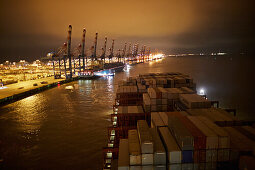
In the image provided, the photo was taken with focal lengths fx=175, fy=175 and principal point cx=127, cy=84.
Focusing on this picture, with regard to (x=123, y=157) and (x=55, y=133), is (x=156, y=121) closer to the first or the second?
(x=123, y=157)

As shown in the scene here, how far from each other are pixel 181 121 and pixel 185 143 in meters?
2.16

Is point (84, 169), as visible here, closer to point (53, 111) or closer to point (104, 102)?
point (53, 111)

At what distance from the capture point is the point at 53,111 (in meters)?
26.6

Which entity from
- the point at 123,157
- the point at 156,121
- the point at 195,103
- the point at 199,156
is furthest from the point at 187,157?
the point at 195,103

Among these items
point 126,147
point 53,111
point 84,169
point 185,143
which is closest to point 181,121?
point 185,143

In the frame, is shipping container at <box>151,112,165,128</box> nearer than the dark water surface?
Yes

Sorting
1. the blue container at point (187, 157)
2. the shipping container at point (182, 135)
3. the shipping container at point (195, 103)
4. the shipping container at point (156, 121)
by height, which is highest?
the shipping container at point (195, 103)

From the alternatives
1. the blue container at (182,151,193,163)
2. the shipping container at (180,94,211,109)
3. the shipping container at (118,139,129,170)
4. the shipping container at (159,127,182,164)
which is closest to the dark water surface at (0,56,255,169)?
the shipping container at (118,139,129,170)

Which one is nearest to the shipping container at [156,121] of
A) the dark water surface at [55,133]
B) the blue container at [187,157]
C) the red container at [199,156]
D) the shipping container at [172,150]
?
the shipping container at [172,150]

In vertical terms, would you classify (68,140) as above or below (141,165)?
below

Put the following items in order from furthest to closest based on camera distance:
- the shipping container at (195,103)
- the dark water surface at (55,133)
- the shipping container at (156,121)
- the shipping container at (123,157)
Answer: the shipping container at (195,103) < the dark water surface at (55,133) < the shipping container at (156,121) < the shipping container at (123,157)

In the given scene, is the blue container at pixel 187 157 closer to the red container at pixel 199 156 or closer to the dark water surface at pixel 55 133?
the red container at pixel 199 156

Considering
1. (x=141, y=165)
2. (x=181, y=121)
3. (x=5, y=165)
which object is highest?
(x=181, y=121)

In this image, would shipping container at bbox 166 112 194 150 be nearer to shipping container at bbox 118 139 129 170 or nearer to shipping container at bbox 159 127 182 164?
shipping container at bbox 159 127 182 164
